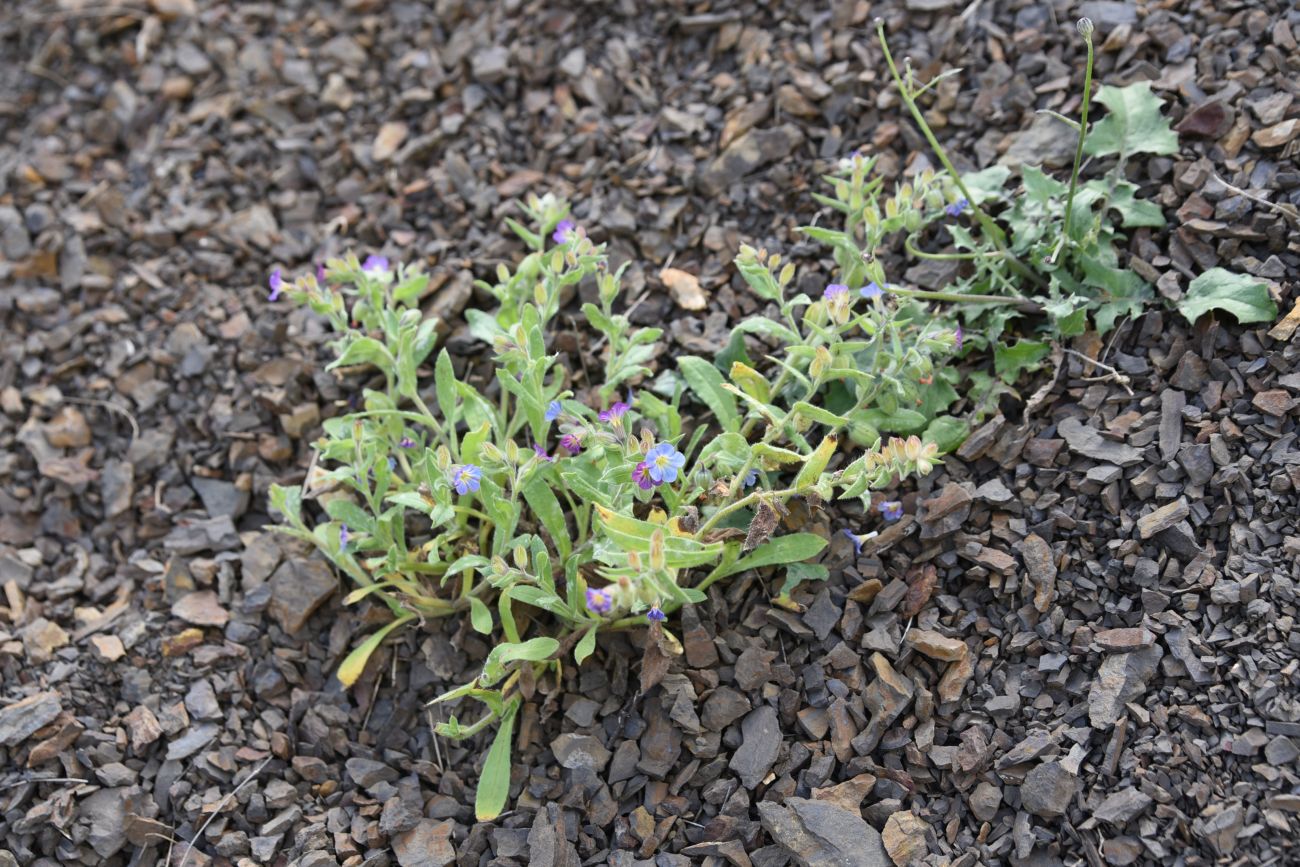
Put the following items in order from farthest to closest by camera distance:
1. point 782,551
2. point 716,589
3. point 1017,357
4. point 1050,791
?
point 1017,357 → point 716,589 → point 782,551 → point 1050,791

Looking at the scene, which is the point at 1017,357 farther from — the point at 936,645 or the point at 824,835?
the point at 824,835

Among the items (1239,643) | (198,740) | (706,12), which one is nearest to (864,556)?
(1239,643)

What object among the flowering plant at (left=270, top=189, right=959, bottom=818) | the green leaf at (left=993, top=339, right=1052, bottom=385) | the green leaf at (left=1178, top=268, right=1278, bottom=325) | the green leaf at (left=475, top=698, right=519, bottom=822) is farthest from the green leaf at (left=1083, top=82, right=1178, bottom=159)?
the green leaf at (left=475, top=698, right=519, bottom=822)

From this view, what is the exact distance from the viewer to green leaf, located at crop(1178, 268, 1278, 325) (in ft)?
8.57

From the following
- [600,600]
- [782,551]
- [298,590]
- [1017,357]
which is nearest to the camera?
A: [600,600]

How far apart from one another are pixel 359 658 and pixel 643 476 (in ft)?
2.95

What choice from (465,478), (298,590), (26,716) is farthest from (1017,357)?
(26,716)

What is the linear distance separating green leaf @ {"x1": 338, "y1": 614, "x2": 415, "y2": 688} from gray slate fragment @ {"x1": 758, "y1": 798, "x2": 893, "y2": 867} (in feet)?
3.28

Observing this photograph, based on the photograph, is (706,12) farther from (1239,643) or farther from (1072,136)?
(1239,643)

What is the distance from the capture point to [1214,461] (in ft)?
8.36

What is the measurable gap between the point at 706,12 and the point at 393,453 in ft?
5.92

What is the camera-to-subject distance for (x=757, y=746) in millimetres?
2498

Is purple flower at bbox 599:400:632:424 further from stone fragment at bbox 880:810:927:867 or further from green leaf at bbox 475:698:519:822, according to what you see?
stone fragment at bbox 880:810:927:867

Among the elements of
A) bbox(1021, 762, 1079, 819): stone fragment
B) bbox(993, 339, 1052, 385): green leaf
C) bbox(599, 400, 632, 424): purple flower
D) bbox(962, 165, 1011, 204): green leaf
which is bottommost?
bbox(1021, 762, 1079, 819): stone fragment
